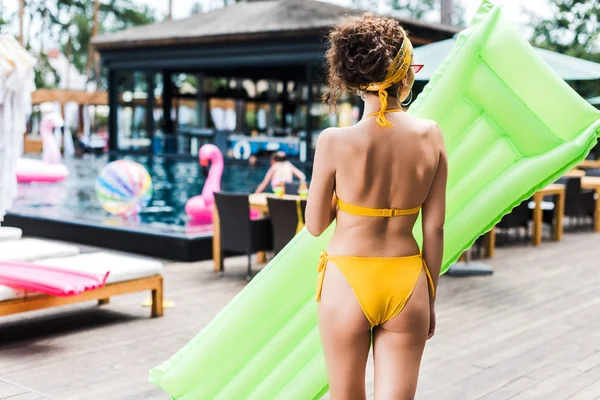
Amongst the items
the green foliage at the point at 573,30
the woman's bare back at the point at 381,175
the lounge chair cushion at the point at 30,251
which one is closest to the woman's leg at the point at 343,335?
the woman's bare back at the point at 381,175

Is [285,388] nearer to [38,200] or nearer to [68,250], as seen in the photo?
[68,250]

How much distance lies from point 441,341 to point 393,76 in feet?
11.0

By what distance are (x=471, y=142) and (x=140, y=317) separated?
11.2ft

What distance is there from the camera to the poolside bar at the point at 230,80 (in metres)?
18.3

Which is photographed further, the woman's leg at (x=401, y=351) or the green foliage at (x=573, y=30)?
the green foliage at (x=573, y=30)

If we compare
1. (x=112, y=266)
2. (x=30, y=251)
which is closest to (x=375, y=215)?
(x=112, y=266)

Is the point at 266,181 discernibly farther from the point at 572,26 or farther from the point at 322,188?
the point at 572,26

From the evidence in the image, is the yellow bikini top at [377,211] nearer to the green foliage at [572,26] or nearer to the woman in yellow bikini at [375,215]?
the woman in yellow bikini at [375,215]

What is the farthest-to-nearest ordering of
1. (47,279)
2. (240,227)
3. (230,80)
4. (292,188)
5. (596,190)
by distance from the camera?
(230,80), (596,190), (292,188), (240,227), (47,279)

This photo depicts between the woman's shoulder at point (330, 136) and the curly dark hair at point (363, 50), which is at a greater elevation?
the curly dark hair at point (363, 50)

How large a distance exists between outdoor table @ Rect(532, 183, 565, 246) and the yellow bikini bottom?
7.68 metres

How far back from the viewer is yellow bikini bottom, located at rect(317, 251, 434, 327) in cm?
221

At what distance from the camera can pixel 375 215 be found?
7.32 ft

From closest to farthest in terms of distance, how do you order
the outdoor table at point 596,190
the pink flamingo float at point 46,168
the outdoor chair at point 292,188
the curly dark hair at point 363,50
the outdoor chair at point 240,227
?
the curly dark hair at point 363,50
the outdoor chair at point 240,227
the outdoor chair at point 292,188
the outdoor table at point 596,190
the pink flamingo float at point 46,168
